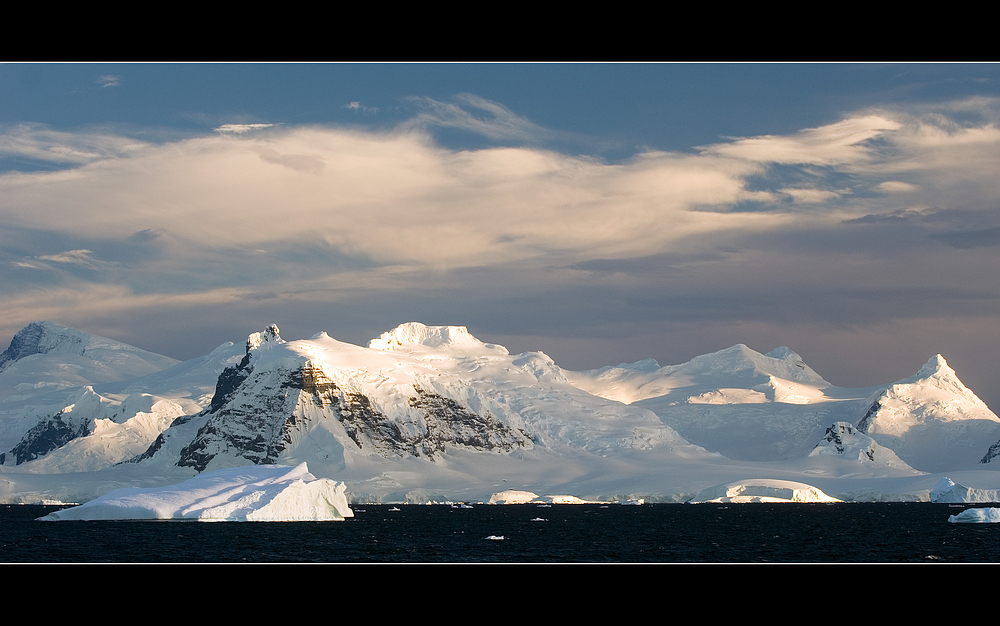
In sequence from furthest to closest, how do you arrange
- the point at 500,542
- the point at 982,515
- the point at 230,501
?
the point at 982,515
the point at 230,501
the point at 500,542

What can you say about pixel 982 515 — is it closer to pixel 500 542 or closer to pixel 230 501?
pixel 500 542

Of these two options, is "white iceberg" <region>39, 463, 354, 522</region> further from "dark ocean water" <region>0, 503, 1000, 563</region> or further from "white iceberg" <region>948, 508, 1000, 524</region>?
"white iceberg" <region>948, 508, 1000, 524</region>

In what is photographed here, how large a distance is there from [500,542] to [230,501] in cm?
4393

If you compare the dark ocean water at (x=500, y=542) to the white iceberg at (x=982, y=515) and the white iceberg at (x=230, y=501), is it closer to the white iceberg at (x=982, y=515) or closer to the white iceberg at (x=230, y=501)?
the white iceberg at (x=230, y=501)

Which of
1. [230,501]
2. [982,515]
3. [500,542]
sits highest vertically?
[230,501]

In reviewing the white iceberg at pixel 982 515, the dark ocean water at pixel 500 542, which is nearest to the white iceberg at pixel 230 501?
the dark ocean water at pixel 500 542

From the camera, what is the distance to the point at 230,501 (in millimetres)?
131125

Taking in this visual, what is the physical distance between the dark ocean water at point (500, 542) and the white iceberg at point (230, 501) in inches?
70.6

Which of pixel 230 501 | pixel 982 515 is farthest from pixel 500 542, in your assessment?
pixel 982 515

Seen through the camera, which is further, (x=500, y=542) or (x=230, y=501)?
(x=230, y=501)

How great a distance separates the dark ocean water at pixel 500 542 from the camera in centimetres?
8562

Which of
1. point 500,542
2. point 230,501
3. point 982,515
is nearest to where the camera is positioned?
point 500,542

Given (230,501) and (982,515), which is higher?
(230,501)
